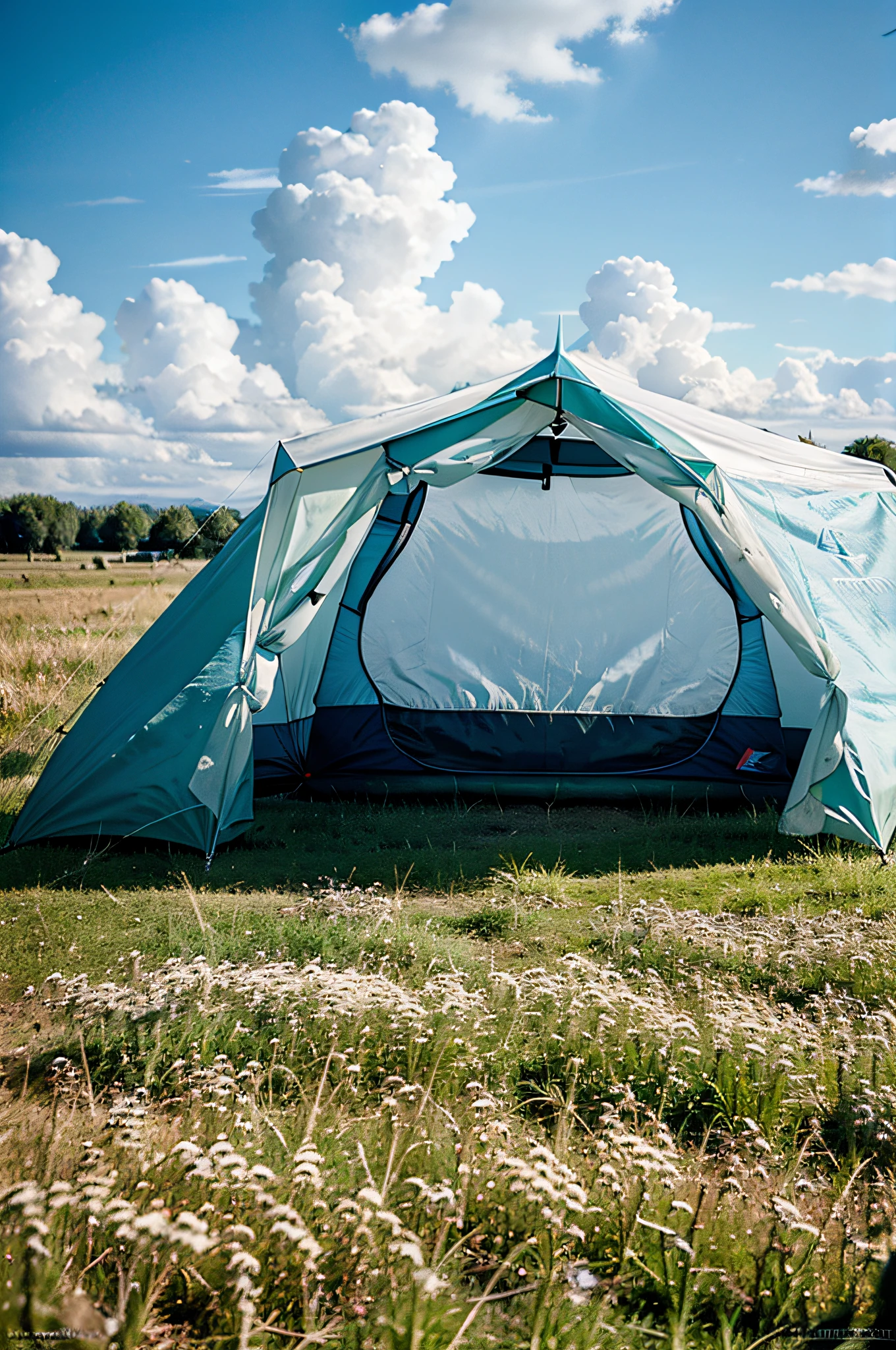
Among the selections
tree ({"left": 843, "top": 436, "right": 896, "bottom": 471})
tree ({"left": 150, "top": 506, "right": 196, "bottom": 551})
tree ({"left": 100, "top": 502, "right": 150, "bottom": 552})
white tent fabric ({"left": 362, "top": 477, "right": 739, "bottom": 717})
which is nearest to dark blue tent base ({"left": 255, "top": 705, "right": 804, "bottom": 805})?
white tent fabric ({"left": 362, "top": 477, "right": 739, "bottom": 717})

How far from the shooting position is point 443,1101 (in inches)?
94.1

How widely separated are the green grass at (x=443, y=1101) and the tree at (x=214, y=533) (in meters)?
1.81

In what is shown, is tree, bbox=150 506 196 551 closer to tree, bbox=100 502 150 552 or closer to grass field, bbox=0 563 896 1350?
tree, bbox=100 502 150 552

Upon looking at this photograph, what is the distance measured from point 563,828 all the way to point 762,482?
2.27m

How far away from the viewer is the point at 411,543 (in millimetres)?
6227

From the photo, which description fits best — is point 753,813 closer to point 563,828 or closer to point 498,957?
point 563,828

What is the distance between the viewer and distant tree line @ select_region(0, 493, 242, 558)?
33.6 meters

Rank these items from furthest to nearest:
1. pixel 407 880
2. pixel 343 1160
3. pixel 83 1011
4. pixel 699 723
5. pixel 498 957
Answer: pixel 699 723, pixel 407 880, pixel 498 957, pixel 83 1011, pixel 343 1160

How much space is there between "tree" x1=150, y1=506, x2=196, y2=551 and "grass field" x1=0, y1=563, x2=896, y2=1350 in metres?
35.8

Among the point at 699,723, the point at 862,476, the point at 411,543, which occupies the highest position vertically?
the point at 862,476

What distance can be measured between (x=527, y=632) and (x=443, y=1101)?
4.12 metres

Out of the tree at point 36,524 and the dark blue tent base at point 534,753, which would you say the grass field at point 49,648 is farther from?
the tree at point 36,524

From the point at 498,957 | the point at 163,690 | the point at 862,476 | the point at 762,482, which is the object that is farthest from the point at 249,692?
the point at 862,476

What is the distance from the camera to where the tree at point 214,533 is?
5.20 meters
